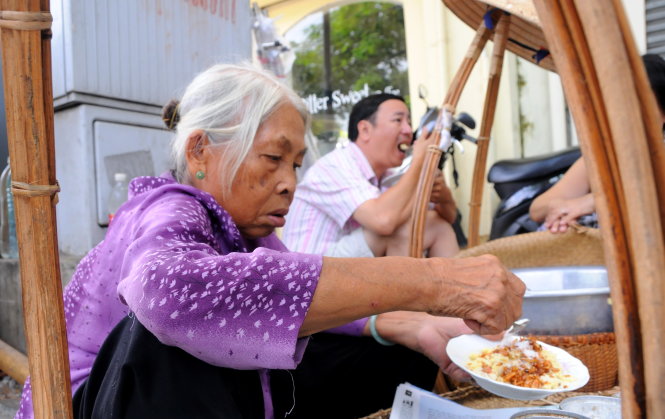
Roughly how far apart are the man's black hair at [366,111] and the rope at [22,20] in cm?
220

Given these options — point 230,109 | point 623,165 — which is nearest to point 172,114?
point 230,109

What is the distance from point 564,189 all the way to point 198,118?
63.1 inches

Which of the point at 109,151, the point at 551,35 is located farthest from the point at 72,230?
the point at 551,35

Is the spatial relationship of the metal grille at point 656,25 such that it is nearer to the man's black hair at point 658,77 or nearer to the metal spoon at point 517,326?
the man's black hair at point 658,77

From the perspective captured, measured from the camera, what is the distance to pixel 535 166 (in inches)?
114

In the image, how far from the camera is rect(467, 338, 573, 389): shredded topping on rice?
1.06 meters

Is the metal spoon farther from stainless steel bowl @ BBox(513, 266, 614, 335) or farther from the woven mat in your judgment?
the woven mat

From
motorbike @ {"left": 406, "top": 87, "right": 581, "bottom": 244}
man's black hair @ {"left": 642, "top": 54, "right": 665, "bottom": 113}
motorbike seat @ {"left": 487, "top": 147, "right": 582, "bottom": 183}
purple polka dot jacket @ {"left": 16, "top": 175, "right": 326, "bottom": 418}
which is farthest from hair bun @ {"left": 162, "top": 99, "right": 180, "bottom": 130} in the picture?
motorbike seat @ {"left": 487, "top": 147, "right": 582, "bottom": 183}

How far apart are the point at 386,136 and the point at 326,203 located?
578 mm

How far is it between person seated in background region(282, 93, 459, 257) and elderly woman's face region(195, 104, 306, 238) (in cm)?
97

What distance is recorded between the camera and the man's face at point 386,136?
2.74 metres

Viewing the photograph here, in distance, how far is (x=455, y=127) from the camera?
2256 millimetres


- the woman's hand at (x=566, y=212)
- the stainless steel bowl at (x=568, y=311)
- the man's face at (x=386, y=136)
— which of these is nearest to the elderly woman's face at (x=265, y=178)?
the stainless steel bowl at (x=568, y=311)

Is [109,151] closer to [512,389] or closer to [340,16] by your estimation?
[512,389]
